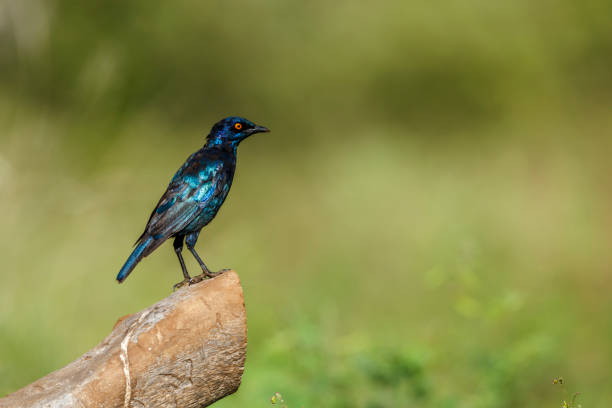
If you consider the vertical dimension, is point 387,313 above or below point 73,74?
below

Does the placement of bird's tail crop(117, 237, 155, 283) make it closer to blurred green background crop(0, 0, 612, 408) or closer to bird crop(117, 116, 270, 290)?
bird crop(117, 116, 270, 290)

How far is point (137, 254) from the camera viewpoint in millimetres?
3188

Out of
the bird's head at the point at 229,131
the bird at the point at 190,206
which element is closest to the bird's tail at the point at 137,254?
the bird at the point at 190,206

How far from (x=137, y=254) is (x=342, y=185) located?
603cm

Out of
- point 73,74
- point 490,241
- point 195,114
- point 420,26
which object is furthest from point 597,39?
point 73,74

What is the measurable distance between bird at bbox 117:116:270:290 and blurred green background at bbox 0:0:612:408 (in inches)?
46.1

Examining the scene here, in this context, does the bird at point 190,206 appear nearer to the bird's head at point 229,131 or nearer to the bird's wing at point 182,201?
the bird's wing at point 182,201

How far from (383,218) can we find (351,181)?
0.70 m

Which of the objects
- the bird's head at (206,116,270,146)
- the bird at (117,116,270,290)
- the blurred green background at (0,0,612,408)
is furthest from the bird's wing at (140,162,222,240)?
the blurred green background at (0,0,612,408)

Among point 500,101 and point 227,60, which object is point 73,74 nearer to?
point 227,60

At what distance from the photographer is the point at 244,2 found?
10438mm

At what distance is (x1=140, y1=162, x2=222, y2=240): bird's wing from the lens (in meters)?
3.31

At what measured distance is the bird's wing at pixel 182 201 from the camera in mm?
3312

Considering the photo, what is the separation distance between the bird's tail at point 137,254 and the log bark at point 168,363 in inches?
12.8
